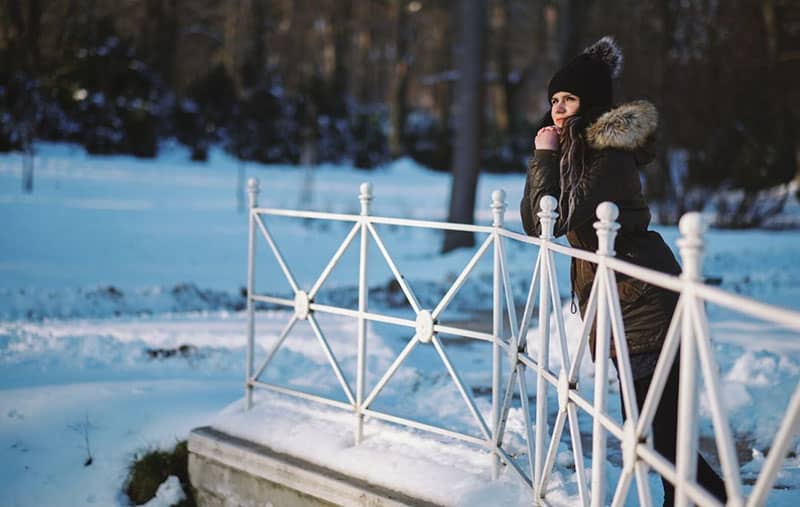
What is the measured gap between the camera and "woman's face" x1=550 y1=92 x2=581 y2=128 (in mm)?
3463

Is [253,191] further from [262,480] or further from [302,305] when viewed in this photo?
[262,480]

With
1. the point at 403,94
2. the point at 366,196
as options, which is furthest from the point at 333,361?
the point at 403,94

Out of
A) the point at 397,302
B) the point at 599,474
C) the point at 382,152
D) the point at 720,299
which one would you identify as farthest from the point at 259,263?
the point at 382,152

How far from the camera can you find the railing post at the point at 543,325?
322 cm

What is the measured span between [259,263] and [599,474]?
35.6 feet

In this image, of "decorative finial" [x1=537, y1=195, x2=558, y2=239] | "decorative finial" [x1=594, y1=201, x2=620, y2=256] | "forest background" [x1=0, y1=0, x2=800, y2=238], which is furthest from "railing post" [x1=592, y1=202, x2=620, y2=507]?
"forest background" [x1=0, y1=0, x2=800, y2=238]

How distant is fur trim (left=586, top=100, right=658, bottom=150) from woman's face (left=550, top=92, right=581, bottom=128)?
0.85 ft

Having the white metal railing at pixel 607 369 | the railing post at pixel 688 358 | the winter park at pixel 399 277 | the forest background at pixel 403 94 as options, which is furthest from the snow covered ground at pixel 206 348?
the forest background at pixel 403 94

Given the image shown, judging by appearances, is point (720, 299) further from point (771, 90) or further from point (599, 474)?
point (771, 90)

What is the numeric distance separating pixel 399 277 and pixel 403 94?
2657 centimetres

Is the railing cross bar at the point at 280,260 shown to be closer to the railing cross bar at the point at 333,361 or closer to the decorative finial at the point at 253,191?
the decorative finial at the point at 253,191

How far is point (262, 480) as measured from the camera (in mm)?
4410

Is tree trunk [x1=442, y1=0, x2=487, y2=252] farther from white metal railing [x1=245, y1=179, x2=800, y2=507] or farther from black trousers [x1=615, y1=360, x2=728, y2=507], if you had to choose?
black trousers [x1=615, y1=360, x2=728, y2=507]

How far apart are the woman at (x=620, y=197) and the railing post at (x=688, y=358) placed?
0.97 m
